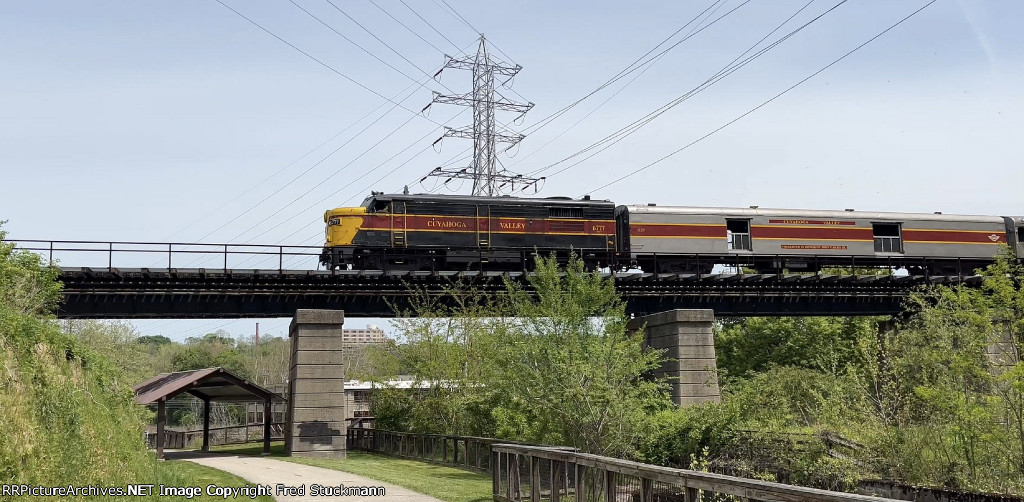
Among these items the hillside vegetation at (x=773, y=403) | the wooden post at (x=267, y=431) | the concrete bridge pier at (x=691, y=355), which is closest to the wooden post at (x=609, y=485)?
the hillside vegetation at (x=773, y=403)

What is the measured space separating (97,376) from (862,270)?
Result: 198 feet

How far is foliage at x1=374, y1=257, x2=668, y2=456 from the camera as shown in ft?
75.5

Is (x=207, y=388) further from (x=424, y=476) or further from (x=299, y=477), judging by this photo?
(x=424, y=476)

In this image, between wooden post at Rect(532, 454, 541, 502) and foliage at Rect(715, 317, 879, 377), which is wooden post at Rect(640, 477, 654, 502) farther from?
foliage at Rect(715, 317, 879, 377)

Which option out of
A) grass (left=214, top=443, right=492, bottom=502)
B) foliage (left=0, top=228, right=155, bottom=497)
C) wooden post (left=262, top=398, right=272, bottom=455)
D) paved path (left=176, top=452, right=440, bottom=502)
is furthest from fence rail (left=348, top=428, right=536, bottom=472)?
foliage (left=0, top=228, right=155, bottom=497)

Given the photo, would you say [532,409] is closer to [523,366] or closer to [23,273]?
[523,366]

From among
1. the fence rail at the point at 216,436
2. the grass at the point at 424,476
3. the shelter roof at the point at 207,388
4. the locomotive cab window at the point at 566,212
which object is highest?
the locomotive cab window at the point at 566,212

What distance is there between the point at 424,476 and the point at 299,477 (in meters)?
3.17

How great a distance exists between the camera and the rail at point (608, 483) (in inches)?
369

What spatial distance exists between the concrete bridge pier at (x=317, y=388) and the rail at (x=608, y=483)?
16.2 m

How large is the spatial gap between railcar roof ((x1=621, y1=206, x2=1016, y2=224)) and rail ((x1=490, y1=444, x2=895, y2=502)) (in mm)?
28807

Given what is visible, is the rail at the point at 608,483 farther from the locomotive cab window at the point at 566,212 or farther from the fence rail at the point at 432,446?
the locomotive cab window at the point at 566,212

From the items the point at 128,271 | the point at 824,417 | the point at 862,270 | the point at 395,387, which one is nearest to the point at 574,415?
the point at 824,417

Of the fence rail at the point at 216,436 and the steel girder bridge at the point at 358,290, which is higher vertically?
the steel girder bridge at the point at 358,290
